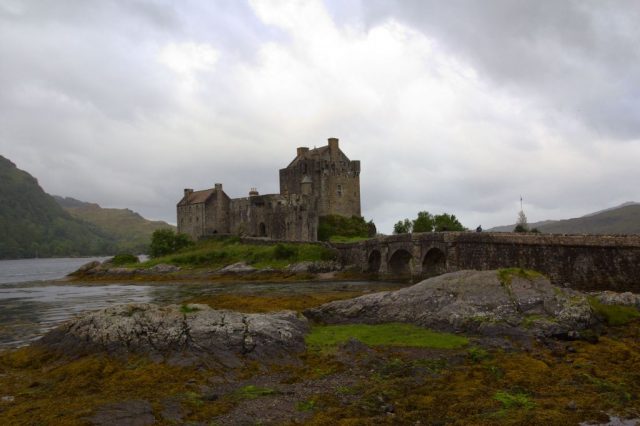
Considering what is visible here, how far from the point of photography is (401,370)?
635 inches

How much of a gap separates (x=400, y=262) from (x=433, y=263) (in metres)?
5.94

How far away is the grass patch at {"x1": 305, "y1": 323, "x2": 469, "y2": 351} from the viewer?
1898cm

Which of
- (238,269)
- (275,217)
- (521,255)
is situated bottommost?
(238,269)

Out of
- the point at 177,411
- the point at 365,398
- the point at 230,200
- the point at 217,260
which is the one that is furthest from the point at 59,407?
the point at 230,200

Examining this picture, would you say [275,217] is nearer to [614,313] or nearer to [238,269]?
[238,269]

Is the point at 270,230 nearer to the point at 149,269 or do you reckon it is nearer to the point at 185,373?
the point at 149,269

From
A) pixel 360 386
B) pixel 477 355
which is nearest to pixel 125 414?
pixel 360 386

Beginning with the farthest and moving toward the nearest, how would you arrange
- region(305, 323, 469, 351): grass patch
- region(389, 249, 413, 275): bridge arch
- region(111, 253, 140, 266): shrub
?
region(111, 253, 140, 266): shrub → region(389, 249, 413, 275): bridge arch → region(305, 323, 469, 351): grass patch

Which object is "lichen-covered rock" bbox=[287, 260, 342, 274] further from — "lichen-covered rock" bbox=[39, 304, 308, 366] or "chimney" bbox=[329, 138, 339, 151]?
"lichen-covered rock" bbox=[39, 304, 308, 366]

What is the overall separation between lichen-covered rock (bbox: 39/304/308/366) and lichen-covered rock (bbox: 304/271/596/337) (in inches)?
197

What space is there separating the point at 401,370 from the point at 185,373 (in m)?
6.72

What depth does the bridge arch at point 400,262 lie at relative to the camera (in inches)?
2141

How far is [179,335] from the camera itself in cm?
1850

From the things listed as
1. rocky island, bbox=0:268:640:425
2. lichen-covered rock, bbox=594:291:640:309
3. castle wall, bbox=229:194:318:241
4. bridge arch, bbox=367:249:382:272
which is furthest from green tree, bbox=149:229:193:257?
lichen-covered rock, bbox=594:291:640:309
